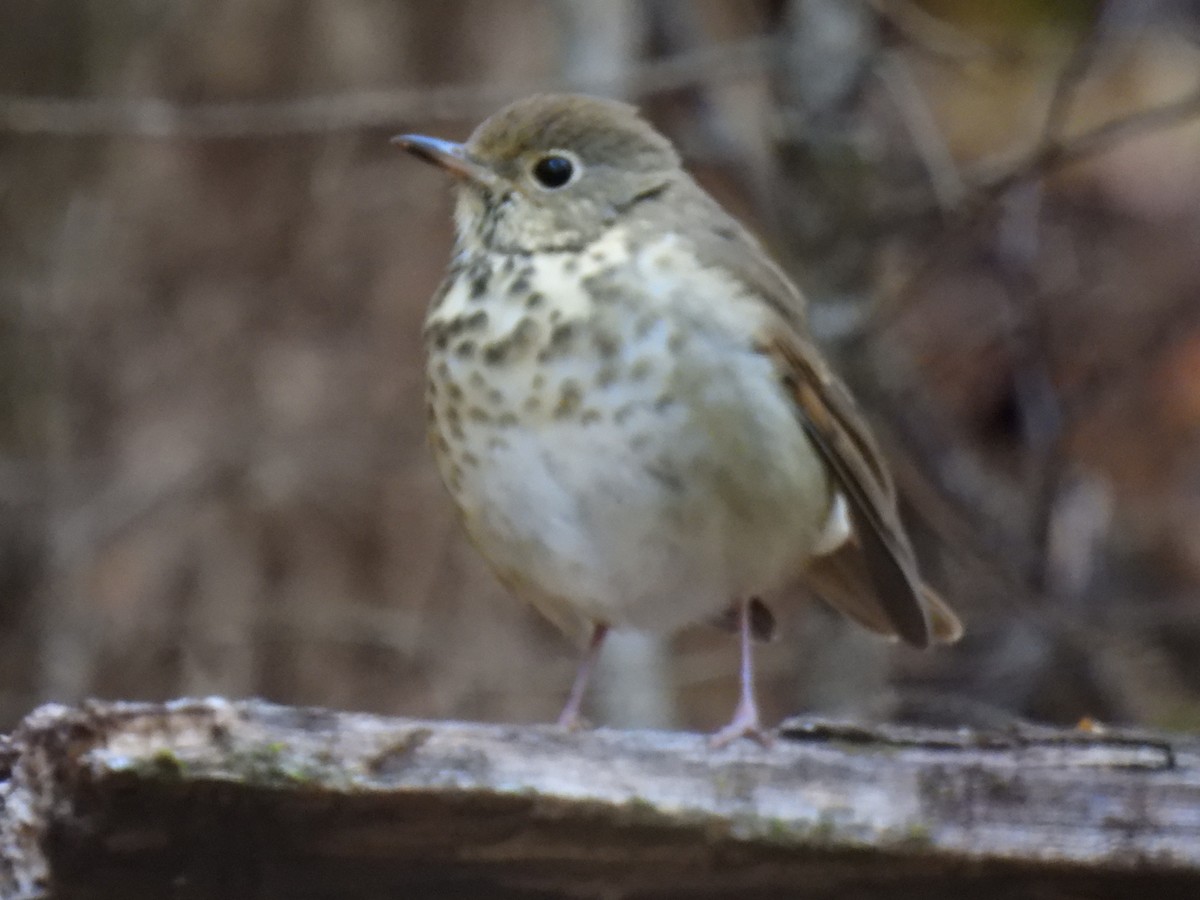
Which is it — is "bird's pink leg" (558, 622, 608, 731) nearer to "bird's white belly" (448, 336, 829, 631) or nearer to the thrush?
the thrush

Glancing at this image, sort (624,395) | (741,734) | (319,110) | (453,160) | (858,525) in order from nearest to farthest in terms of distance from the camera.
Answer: (741,734) → (624,395) → (453,160) → (858,525) → (319,110)

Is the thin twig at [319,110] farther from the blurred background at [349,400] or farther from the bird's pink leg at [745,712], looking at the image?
the bird's pink leg at [745,712]

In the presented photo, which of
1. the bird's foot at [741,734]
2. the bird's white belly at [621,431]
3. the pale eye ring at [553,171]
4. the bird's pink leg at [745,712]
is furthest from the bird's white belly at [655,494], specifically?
the pale eye ring at [553,171]

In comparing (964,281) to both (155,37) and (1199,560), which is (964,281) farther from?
(155,37)

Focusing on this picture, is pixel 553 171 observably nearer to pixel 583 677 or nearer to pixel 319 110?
pixel 583 677

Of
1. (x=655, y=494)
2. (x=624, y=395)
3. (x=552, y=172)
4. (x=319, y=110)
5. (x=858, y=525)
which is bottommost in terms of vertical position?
(x=858, y=525)

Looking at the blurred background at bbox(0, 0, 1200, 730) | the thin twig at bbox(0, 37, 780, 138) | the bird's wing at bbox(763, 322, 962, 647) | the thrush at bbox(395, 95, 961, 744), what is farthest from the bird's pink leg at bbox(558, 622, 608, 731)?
the thin twig at bbox(0, 37, 780, 138)

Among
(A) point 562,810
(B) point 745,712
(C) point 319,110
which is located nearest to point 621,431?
(B) point 745,712
